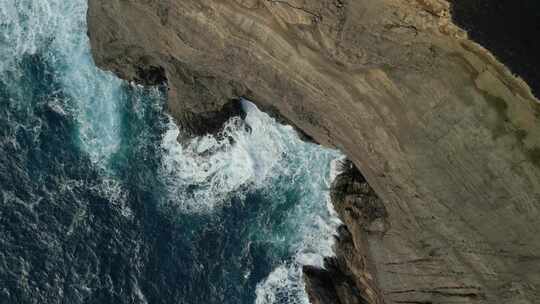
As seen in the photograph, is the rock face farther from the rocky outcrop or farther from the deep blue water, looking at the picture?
the deep blue water

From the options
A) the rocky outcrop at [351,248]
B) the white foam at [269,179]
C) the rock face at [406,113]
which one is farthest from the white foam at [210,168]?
the rock face at [406,113]

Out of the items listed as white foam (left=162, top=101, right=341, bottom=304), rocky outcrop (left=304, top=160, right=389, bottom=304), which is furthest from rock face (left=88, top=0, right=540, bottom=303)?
white foam (left=162, top=101, right=341, bottom=304)

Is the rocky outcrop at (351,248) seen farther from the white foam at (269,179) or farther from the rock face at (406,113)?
the white foam at (269,179)

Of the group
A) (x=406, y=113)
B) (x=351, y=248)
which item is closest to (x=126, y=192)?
(x=351, y=248)

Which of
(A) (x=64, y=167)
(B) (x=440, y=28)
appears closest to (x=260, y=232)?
(A) (x=64, y=167)

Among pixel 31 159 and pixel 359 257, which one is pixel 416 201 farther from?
pixel 31 159

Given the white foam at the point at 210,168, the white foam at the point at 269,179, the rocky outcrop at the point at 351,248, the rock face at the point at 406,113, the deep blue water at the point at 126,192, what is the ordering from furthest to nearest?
the white foam at the point at 210,168, the deep blue water at the point at 126,192, the white foam at the point at 269,179, the rocky outcrop at the point at 351,248, the rock face at the point at 406,113
